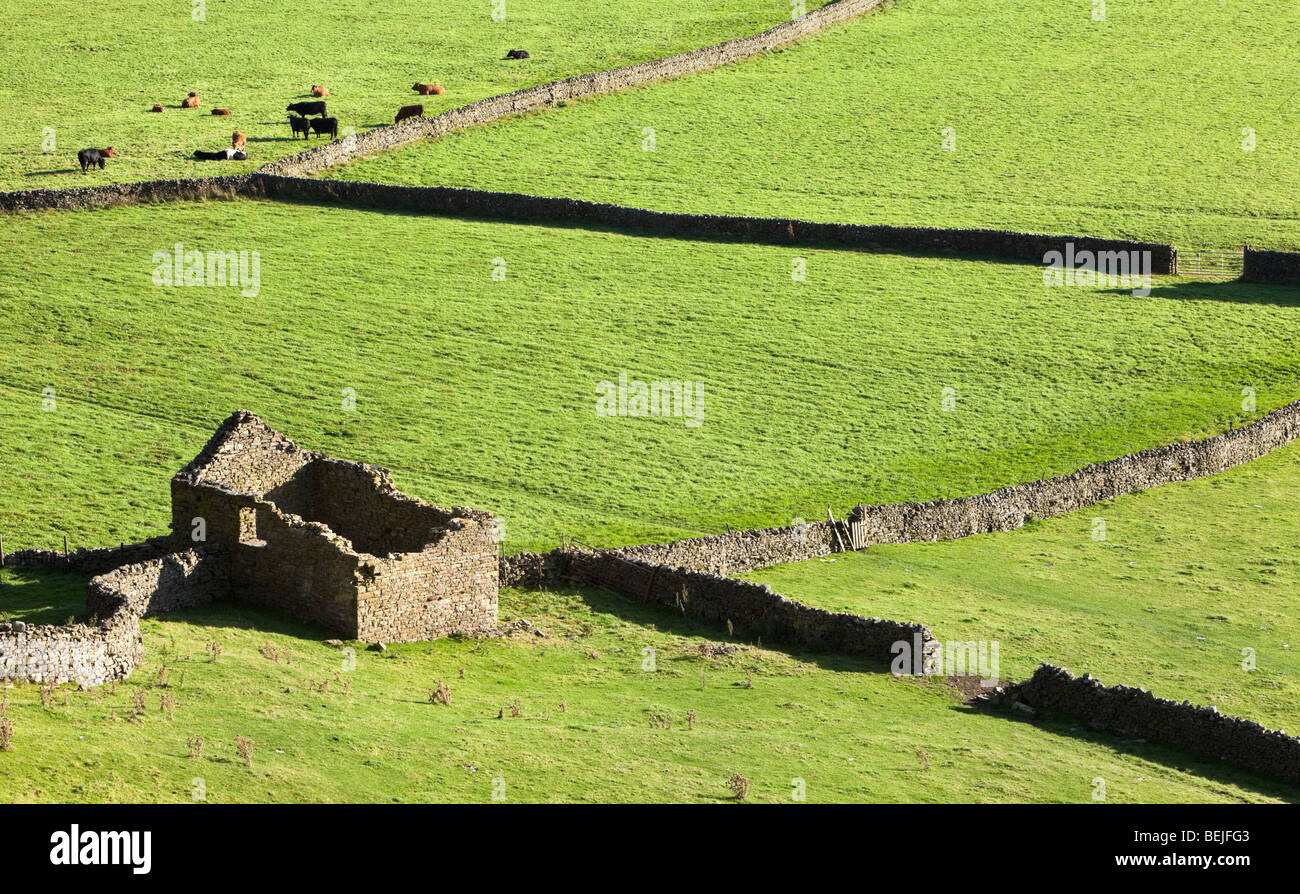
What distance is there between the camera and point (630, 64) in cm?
8025

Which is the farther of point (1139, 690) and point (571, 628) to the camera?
point (571, 628)

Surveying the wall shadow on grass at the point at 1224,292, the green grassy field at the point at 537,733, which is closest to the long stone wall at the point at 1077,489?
the green grassy field at the point at 537,733

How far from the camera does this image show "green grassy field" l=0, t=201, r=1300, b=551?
42.0 meters

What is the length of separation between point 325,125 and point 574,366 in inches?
880

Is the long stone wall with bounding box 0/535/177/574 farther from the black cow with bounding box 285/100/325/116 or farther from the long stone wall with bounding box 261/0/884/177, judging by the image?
the black cow with bounding box 285/100/325/116

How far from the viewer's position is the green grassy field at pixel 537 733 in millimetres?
23734

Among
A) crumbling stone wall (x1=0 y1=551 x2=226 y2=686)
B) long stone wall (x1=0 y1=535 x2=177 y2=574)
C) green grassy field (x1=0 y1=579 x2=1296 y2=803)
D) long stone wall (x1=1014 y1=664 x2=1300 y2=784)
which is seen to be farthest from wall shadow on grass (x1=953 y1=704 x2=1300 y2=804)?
long stone wall (x1=0 y1=535 x2=177 y2=574)

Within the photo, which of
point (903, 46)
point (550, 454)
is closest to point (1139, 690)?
point (550, 454)

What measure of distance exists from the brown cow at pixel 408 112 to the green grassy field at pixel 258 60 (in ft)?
2.96

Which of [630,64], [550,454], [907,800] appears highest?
[630,64]

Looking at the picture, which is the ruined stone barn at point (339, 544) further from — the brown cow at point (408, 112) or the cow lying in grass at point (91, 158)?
the brown cow at point (408, 112)

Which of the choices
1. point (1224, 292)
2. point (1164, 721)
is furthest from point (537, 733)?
point (1224, 292)
